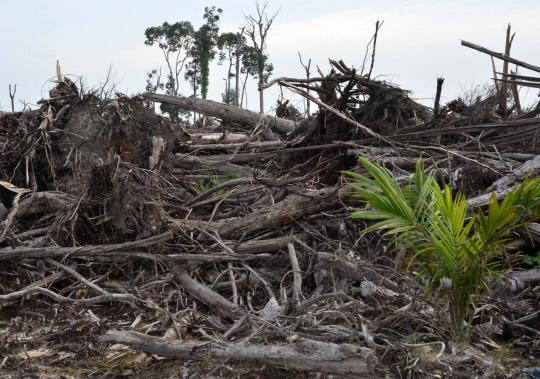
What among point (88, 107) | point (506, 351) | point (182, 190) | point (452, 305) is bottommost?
point (506, 351)

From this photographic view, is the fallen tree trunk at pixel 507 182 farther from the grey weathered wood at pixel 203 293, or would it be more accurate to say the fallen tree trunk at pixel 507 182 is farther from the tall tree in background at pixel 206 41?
the tall tree in background at pixel 206 41

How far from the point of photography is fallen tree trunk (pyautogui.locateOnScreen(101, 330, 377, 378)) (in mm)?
3336

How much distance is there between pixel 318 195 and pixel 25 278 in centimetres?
270

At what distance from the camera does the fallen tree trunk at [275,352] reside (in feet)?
10.9

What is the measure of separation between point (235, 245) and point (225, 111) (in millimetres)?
4415

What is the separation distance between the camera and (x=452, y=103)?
829cm

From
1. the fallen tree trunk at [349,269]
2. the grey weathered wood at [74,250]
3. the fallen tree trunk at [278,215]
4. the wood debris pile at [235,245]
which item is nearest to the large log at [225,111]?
the wood debris pile at [235,245]

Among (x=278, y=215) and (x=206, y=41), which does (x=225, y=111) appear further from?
(x=206, y=41)

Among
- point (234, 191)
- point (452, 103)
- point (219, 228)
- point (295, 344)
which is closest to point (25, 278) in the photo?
point (219, 228)

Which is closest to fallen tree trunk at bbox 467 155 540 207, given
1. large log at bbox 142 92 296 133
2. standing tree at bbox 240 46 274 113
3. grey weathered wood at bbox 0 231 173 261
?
grey weathered wood at bbox 0 231 173 261

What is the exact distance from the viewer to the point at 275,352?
11.7 ft

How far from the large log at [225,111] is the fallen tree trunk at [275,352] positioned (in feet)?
19.0

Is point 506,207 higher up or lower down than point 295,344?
higher up

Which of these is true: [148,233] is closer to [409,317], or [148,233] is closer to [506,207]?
[409,317]
